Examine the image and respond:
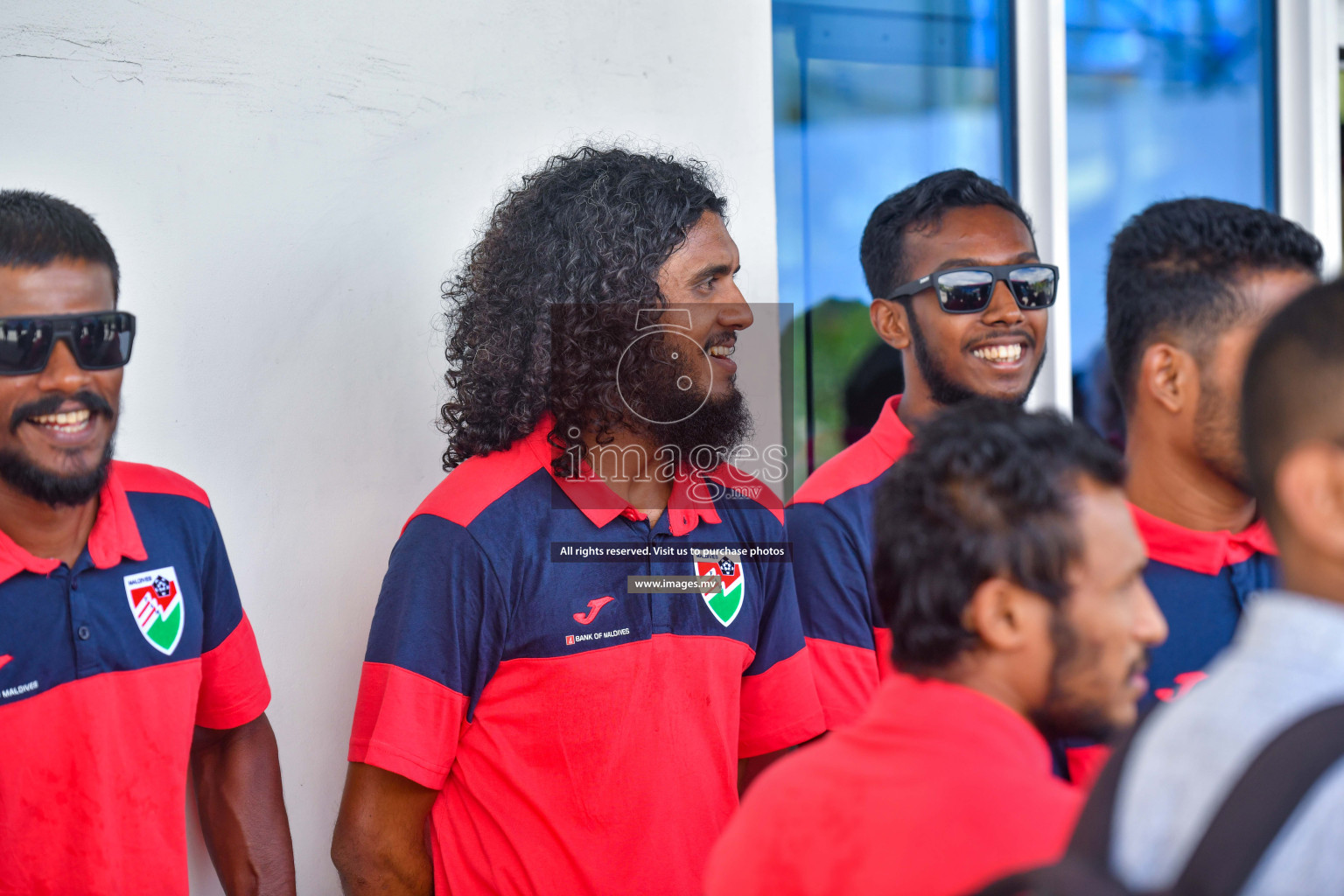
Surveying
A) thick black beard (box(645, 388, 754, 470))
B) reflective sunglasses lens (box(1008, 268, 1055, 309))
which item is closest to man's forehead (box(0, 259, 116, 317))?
thick black beard (box(645, 388, 754, 470))

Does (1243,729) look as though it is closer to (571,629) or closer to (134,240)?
(571,629)

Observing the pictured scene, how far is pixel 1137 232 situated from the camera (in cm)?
231

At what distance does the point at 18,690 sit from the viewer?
6.27 ft

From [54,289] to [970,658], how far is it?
1.73 meters

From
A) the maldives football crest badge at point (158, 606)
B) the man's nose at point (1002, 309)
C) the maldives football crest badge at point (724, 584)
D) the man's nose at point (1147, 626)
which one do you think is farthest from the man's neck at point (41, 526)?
the man's nose at point (1002, 309)

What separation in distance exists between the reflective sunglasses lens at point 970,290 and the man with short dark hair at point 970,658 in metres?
1.35

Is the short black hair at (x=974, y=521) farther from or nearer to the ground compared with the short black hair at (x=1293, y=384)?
nearer to the ground

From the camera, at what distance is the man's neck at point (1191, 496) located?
2.11 m

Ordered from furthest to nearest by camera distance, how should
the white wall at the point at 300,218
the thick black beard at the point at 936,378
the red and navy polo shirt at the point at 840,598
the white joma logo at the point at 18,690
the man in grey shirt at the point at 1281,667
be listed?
1. the thick black beard at the point at 936,378
2. the white wall at the point at 300,218
3. the red and navy polo shirt at the point at 840,598
4. the white joma logo at the point at 18,690
5. the man in grey shirt at the point at 1281,667

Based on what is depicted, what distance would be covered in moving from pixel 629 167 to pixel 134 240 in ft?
3.91

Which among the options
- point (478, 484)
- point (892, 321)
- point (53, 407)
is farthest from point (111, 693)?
point (892, 321)

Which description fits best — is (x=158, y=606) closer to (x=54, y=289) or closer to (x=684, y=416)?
(x=54, y=289)

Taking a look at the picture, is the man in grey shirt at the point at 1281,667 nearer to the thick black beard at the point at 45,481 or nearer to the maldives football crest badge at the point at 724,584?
the maldives football crest badge at the point at 724,584

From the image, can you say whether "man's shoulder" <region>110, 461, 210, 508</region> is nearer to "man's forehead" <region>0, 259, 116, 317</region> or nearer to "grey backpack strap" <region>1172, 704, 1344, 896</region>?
"man's forehead" <region>0, 259, 116, 317</region>
